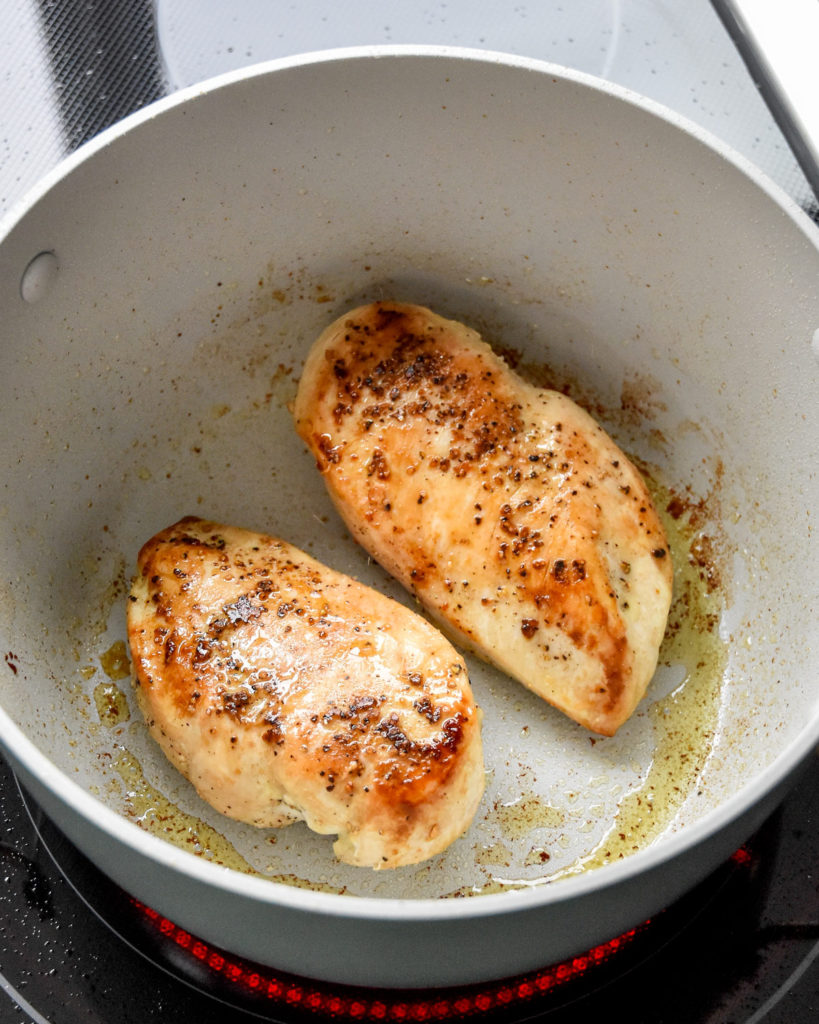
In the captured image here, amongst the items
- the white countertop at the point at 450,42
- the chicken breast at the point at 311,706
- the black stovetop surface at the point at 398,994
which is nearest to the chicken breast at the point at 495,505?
the chicken breast at the point at 311,706

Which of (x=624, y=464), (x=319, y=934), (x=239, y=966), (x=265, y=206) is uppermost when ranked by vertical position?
(x=265, y=206)

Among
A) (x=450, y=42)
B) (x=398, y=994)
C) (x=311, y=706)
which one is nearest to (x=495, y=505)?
(x=311, y=706)

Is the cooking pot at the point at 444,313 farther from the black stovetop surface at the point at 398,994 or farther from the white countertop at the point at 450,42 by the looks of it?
the white countertop at the point at 450,42

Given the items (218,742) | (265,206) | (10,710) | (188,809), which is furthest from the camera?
(265,206)

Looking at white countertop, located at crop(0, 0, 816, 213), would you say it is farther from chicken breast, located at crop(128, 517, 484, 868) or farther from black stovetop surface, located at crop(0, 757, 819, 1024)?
black stovetop surface, located at crop(0, 757, 819, 1024)

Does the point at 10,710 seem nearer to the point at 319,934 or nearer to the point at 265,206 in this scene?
the point at 319,934

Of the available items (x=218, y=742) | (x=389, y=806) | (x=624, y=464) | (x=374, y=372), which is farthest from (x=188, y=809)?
(x=624, y=464)

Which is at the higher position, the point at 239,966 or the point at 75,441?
the point at 75,441
